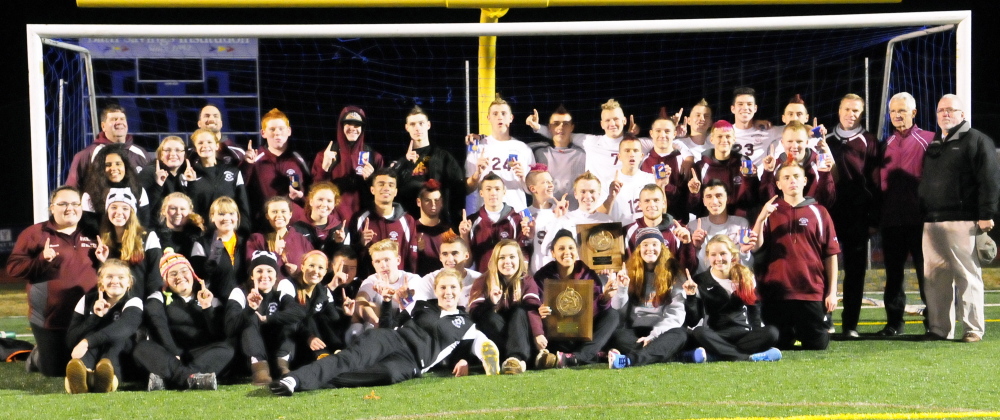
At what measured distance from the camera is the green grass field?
13.0 ft

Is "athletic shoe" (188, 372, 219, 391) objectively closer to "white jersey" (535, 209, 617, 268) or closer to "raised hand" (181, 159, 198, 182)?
"raised hand" (181, 159, 198, 182)

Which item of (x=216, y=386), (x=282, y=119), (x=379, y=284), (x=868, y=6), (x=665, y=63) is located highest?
(x=868, y=6)

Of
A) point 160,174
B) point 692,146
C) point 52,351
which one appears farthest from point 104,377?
point 692,146

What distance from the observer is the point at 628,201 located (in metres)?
5.70

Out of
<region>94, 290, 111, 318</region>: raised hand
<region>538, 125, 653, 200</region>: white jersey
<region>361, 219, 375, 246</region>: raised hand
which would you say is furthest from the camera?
<region>538, 125, 653, 200</region>: white jersey

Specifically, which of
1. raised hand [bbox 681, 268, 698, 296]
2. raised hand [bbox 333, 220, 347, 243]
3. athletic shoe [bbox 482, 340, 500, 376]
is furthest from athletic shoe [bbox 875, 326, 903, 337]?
raised hand [bbox 333, 220, 347, 243]

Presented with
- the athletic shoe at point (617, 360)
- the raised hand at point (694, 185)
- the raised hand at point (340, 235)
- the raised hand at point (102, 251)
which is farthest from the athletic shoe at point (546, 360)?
the raised hand at point (102, 251)

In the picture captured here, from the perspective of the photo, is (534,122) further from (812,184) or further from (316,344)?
(316,344)

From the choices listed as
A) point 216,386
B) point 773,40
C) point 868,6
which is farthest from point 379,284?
point 868,6

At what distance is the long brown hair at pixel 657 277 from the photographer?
5395 mm

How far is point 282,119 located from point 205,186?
595 millimetres

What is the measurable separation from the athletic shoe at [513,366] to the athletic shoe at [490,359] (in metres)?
0.04

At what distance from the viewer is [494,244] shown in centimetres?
554

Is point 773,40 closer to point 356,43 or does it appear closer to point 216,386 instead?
point 356,43
